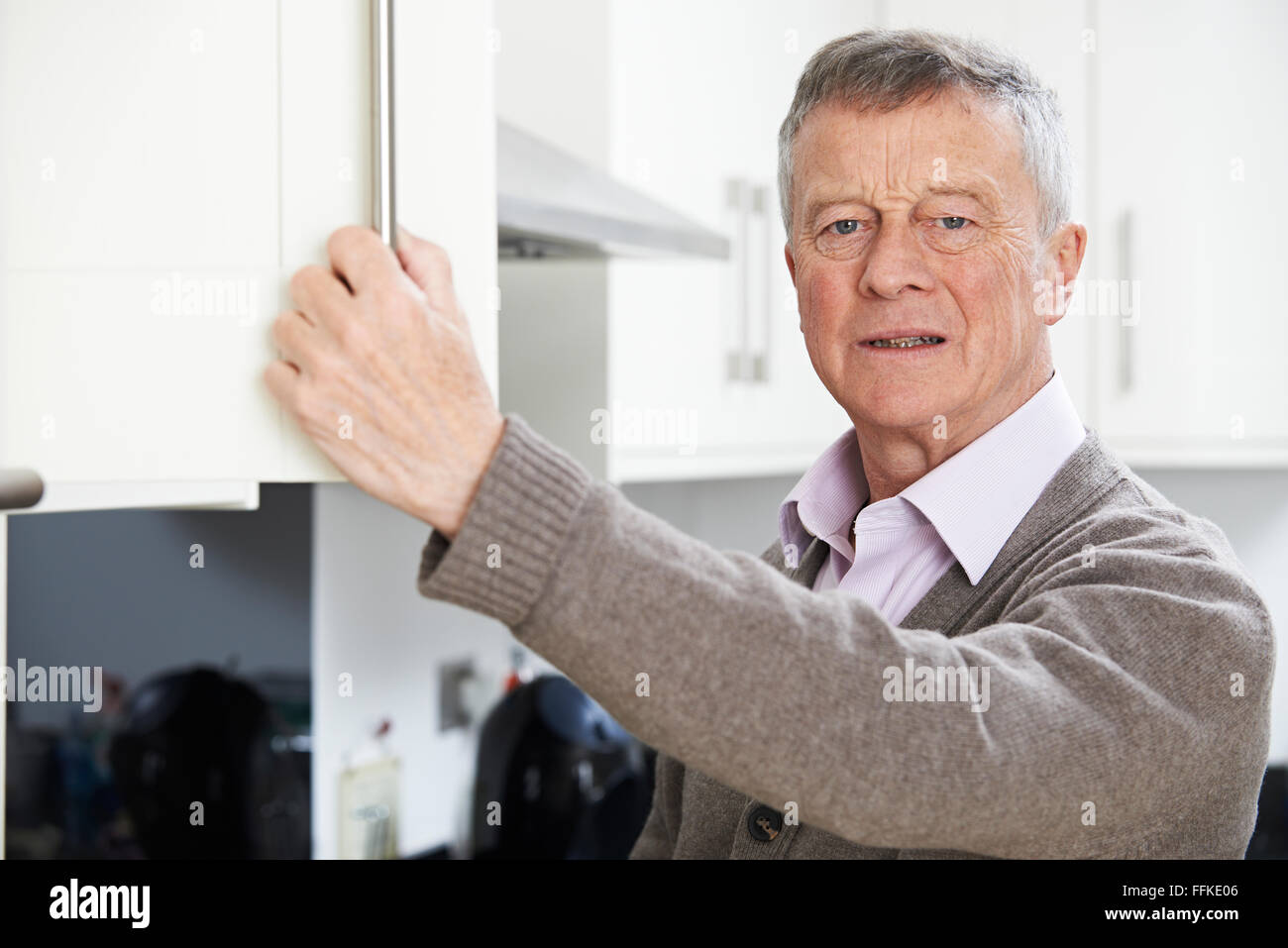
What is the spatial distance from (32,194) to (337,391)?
0.17 meters

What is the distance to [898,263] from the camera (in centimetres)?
92

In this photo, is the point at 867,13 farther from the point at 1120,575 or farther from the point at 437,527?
the point at 437,527

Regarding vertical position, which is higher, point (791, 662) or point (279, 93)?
point (279, 93)

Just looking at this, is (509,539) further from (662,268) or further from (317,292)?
(662,268)

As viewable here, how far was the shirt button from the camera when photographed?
0.83m

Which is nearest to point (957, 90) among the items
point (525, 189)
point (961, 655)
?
point (525, 189)

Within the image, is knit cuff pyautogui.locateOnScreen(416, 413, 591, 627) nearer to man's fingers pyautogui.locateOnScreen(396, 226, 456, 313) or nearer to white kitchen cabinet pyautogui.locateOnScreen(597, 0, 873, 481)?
man's fingers pyautogui.locateOnScreen(396, 226, 456, 313)

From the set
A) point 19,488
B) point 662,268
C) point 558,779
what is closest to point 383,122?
point 19,488

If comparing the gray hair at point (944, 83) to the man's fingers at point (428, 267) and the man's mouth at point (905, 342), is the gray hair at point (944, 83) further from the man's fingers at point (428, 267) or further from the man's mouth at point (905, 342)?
the man's fingers at point (428, 267)

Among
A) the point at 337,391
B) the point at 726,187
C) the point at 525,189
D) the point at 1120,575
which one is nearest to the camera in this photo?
the point at 337,391

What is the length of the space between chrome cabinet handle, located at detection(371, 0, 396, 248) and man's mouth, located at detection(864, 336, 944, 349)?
1.65 ft

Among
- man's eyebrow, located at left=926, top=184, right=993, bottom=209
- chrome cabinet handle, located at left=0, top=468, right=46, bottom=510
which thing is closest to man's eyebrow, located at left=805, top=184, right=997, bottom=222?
man's eyebrow, located at left=926, top=184, right=993, bottom=209

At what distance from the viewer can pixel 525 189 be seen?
108cm

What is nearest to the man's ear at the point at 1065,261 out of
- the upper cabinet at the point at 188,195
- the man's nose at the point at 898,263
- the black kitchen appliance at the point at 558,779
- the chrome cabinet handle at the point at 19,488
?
the man's nose at the point at 898,263
